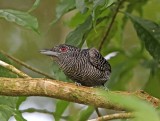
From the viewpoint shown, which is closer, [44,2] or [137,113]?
[137,113]

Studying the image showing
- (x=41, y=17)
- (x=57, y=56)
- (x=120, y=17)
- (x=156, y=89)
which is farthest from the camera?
(x=41, y=17)

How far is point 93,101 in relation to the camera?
2.12 meters

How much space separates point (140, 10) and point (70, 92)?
6.55 feet

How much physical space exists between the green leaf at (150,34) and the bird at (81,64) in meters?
0.35

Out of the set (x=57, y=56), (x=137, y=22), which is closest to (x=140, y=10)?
(x=137, y=22)

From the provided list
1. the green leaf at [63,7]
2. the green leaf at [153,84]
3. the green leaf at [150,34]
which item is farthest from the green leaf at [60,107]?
the green leaf at [153,84]

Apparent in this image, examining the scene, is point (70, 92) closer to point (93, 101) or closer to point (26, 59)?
point (93, 101)

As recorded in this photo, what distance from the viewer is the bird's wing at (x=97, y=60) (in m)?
3.15

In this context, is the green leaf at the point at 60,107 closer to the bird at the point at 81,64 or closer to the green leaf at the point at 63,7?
the bird at the point at 81,64

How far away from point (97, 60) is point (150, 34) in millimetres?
482

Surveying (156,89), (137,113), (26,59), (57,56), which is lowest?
(26,59)

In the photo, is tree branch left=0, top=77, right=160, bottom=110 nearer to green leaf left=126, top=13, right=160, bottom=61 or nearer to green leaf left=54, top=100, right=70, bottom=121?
green leaf left=54, top=100, right=70, bottom=121

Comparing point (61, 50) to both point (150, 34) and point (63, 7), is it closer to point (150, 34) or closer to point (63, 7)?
point (63, 7)

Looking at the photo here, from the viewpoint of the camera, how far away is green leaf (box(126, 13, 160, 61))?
10.9 feet
